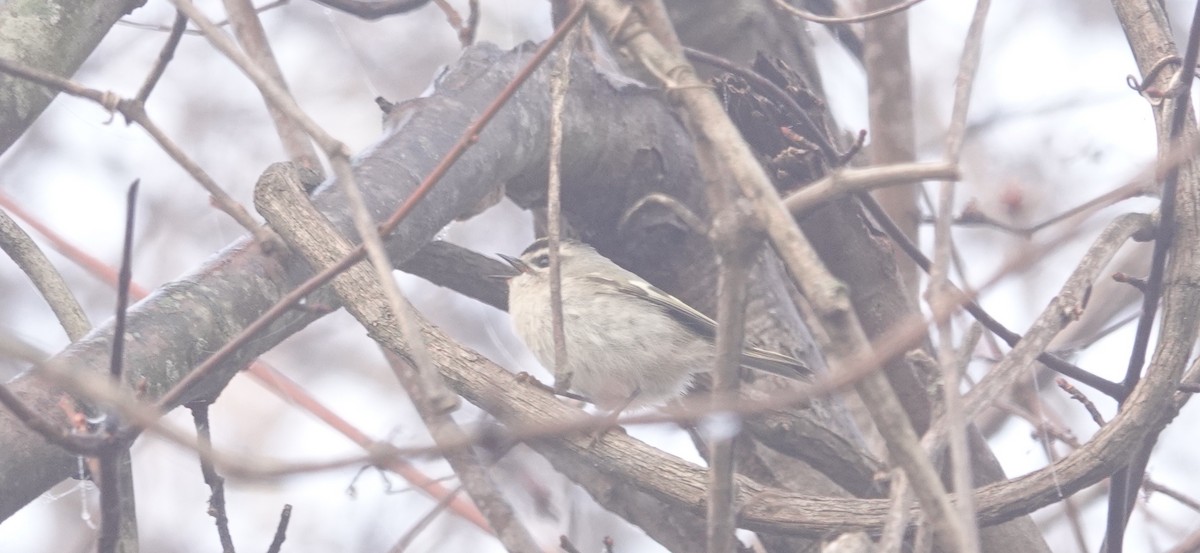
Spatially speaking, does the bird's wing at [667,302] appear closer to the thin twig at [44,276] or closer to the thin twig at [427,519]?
the thin twig at [427,519]

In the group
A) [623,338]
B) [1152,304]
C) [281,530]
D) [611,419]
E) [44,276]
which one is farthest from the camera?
[623,338]

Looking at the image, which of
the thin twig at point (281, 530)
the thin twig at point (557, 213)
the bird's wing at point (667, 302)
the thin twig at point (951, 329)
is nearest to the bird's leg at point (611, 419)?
the thin twig at point (557, 213)

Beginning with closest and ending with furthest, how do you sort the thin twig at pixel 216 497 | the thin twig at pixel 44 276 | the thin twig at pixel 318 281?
the thin twig at pixel 318 281, the thin twig at pixel 216 497, the thin twig at pixel 44 276

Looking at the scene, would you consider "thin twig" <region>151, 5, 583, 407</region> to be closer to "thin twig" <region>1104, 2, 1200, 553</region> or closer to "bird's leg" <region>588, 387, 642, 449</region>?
"bird's leg" <region>588, 387, 642, 449</region>

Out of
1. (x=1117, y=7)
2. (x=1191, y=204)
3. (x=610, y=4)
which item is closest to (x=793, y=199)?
(x=610, y=4)

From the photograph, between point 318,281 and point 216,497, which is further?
point 216,497

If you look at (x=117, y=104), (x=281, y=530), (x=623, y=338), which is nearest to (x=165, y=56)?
(x=117, y=104)

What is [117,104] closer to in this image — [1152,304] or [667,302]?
[1152,304]

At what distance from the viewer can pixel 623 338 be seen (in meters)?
3.79

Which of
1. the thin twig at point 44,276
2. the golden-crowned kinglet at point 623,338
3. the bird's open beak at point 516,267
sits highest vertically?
the bird's open beak at point 516,267

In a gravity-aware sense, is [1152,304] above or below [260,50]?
below

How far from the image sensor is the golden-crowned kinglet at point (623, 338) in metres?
3.77

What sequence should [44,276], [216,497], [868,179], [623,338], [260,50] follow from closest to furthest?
[868,179] → [216,497] → [44,276] → [260,50] → [623,338]

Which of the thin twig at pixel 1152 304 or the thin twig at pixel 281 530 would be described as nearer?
the thin twig at pixel 281 530
